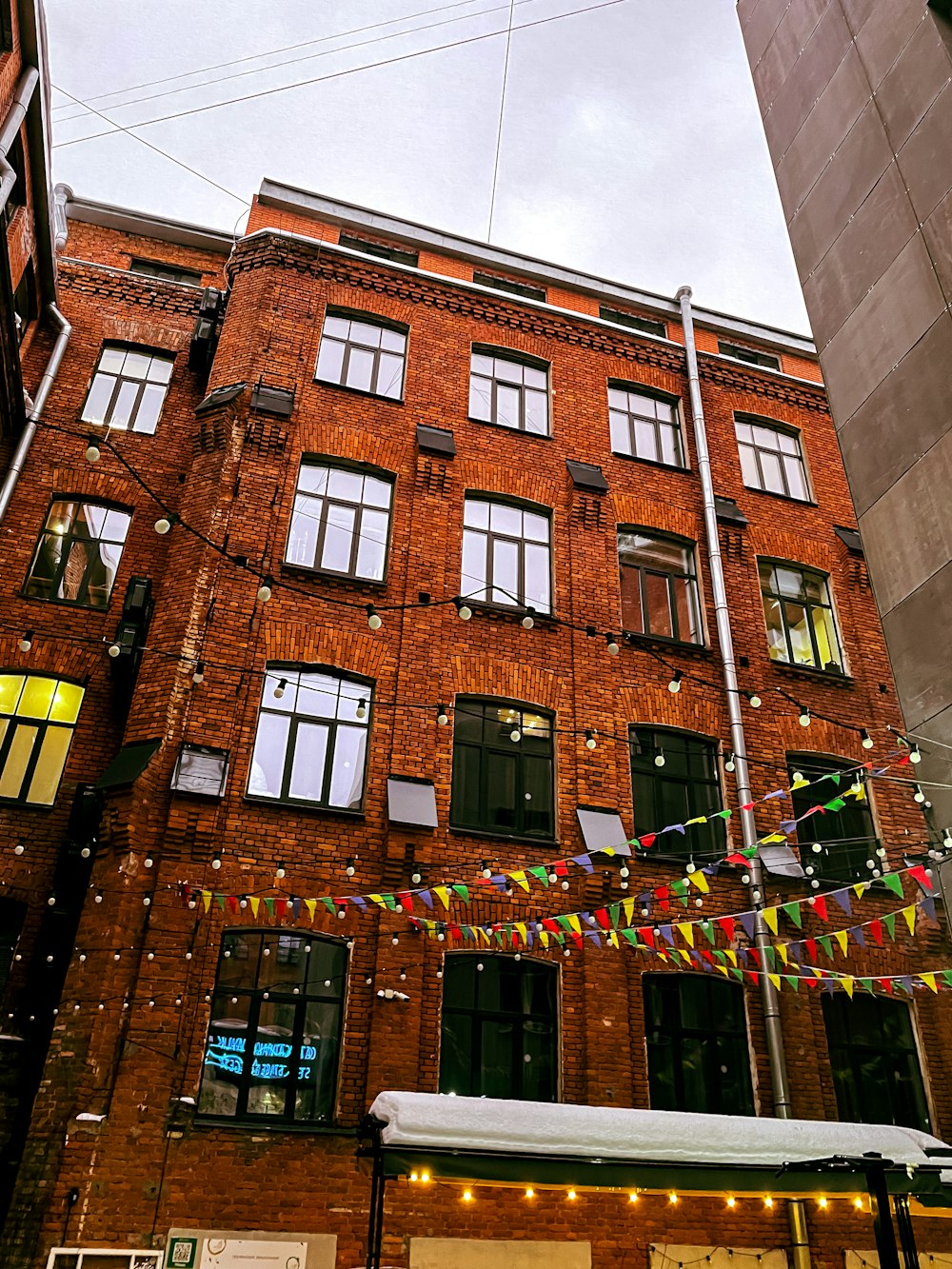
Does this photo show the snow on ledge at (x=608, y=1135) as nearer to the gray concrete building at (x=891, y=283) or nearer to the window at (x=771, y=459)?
the gray concrete building at (x=891, y=283)

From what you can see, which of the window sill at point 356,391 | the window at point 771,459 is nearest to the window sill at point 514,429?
the window sill at point 356,391

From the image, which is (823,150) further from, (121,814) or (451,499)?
(121,814)

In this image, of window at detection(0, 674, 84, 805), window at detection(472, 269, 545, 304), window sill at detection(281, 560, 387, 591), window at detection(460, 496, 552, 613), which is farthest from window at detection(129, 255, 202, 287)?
window at detection(0, 674, 84, 805)

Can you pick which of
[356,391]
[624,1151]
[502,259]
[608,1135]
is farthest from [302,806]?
[502,259]

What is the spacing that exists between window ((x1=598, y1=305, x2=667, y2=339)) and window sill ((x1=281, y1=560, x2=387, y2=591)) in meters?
8.76

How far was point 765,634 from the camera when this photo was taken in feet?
47.1

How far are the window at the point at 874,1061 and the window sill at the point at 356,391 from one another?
34.5ft

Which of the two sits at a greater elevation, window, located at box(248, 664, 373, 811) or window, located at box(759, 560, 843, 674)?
window, located at box(759, 560, 843, 674)

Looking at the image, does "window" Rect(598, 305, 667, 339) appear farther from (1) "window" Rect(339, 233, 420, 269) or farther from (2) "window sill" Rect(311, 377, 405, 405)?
(2) "window sill" Rect(311, 377, 405, 405)

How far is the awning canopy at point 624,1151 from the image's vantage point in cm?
742

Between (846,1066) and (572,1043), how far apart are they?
145 inches

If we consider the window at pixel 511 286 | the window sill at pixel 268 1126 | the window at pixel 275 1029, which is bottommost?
the window sill at pixel 268 1126

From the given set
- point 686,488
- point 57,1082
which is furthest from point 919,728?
point 57,1082

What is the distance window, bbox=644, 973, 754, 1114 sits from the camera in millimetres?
10680
